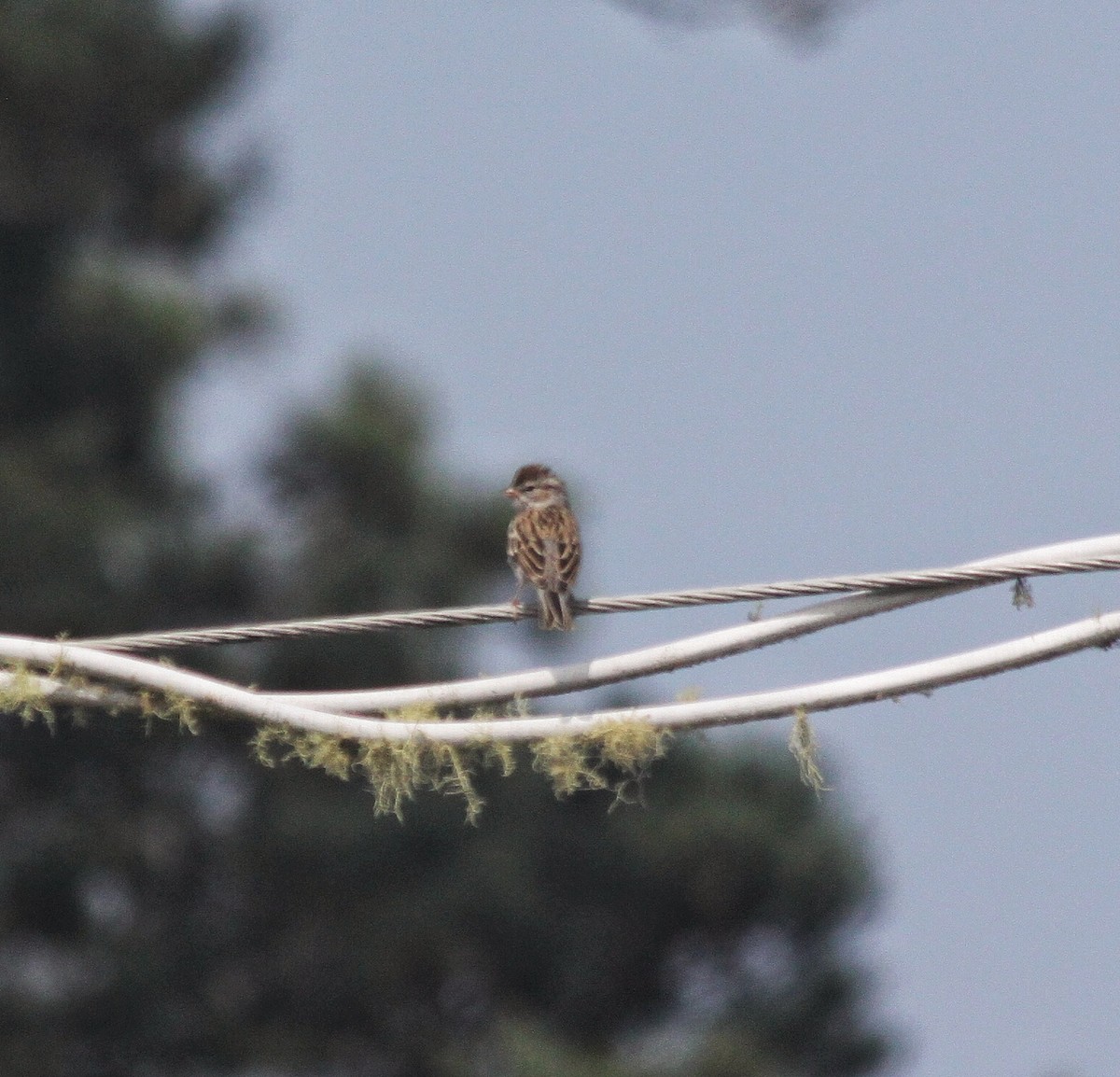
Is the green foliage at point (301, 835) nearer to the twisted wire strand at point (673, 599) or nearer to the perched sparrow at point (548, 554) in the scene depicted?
the perched sparrow at point (548, 554)

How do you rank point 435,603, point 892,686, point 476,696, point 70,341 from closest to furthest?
1. point 892,686
2. point 476,696
3. point 435,603
4. point 70,341

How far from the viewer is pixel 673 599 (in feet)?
17.9

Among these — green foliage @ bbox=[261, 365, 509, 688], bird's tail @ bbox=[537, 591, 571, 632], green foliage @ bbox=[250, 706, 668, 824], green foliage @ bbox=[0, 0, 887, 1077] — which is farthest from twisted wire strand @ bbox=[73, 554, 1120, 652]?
green foliage @ bbox=[261, 365, 509, 688]

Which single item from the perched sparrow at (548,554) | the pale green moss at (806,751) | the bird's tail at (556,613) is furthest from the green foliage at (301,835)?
the pale green moss at (806,751)

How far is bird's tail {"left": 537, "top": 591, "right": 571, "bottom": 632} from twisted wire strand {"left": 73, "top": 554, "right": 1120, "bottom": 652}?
145cm

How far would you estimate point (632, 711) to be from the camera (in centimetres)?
549

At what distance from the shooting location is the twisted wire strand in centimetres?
533

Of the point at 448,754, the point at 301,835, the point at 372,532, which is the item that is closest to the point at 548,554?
the point at 448,754

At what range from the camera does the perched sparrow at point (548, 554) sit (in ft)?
23.7

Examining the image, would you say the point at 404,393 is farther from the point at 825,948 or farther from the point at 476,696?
the point at 476,696

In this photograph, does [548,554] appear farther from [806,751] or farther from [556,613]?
[806,751]

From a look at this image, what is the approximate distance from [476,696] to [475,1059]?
1760cm

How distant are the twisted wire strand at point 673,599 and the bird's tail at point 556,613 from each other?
1447 millimetres

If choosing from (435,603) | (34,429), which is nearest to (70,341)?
(34,429)
